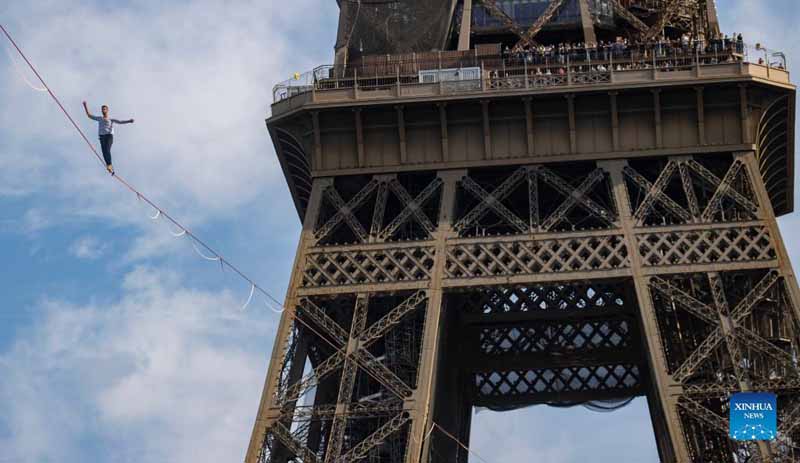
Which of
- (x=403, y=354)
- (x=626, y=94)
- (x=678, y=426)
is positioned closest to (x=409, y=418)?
(x=403, y=354)

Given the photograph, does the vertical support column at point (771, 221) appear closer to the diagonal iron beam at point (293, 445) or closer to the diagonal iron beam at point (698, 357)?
the diagonal iron beam at point (698, 357)

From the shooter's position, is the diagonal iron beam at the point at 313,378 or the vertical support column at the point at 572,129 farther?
the vertical support column at the point at 572,129

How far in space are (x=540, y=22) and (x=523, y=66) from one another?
8.16 ft

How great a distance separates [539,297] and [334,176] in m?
8.92

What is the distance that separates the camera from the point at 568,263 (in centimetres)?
4603

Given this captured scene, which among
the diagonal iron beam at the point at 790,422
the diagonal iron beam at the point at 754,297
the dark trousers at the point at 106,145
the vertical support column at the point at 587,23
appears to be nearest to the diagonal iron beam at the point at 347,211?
the vertical support column at the point at 587,23

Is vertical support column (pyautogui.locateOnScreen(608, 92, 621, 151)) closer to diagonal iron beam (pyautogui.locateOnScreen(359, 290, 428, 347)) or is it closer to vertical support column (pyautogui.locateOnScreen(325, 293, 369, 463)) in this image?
diagonal iron beam (pyautogui.locateOnScreen(359, 290, 428, 347))

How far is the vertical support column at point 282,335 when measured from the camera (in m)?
43.9

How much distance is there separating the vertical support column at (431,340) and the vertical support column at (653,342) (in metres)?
4.10

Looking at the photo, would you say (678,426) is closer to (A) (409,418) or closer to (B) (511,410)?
(A) (409,418)

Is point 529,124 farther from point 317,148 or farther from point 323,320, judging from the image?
point 323,320

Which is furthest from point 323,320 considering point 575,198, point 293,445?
point 575,198

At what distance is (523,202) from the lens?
5191 cm

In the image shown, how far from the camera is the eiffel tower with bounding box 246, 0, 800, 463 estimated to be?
1753 inches
